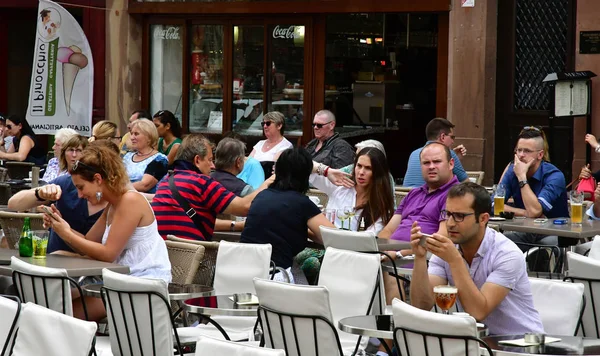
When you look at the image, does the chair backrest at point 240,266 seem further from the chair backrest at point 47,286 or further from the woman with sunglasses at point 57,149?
A: the woman with sunglasses at point 57,149

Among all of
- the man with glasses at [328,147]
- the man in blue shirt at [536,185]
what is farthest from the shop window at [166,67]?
the man in blue shirt at [536,185]

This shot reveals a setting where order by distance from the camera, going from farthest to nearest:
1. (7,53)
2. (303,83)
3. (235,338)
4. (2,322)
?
1. (7,53)
2. (303,83)
3. (235,338)
4. (2,322)

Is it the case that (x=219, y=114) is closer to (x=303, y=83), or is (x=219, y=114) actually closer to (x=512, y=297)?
(x=303, y=83)

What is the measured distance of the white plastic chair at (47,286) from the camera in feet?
20.8

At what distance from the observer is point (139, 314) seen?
19.9ft

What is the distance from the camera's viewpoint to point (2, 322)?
535cm

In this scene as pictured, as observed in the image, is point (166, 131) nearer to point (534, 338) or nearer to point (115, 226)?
point (115, 226)

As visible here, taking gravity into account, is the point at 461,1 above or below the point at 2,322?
above

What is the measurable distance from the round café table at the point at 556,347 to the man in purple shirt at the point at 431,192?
3.10 m

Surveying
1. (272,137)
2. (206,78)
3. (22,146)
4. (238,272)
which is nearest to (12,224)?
(238,272)

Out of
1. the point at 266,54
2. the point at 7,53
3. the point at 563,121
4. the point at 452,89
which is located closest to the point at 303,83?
the point at 266,54

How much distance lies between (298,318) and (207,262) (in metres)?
2.56

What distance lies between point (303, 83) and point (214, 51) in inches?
66.8

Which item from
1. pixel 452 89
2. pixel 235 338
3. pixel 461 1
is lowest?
pixel 235 338
